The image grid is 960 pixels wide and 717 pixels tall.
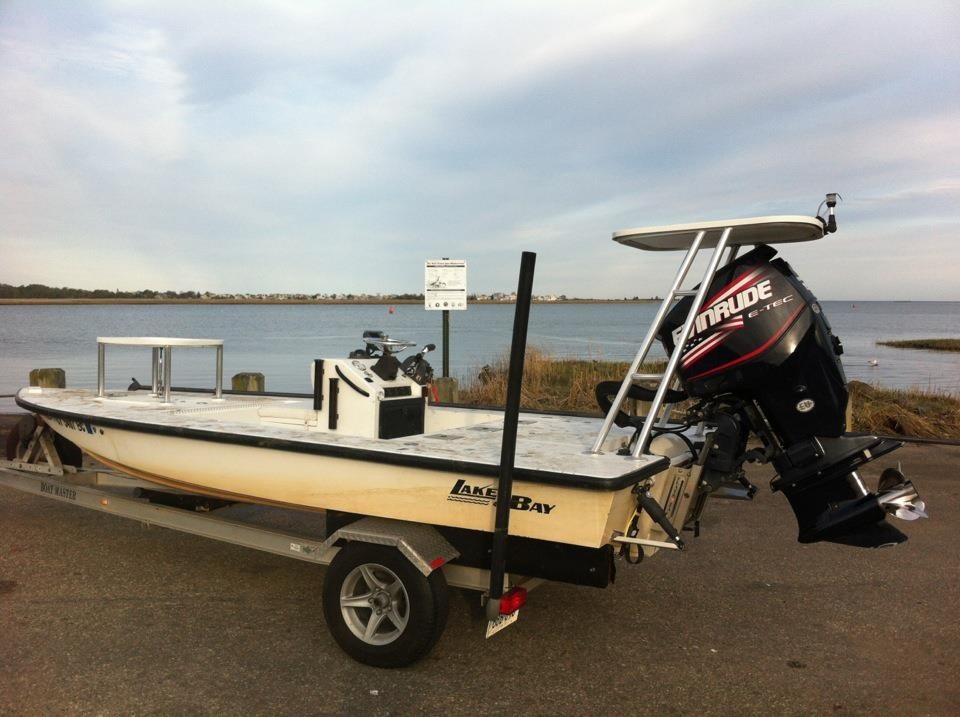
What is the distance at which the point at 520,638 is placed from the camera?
12.7 feet

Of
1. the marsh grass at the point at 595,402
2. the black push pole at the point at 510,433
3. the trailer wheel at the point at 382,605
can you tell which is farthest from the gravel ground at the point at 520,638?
the marsh grass at the point at 595,402

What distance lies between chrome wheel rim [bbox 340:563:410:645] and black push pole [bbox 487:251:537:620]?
1.60 feet

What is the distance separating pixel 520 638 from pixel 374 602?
81cm

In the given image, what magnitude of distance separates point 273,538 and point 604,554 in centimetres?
176

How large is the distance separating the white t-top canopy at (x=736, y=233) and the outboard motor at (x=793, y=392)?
138 mm

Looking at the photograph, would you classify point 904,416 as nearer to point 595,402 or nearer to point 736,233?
point 595,402

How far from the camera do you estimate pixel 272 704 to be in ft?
10.3

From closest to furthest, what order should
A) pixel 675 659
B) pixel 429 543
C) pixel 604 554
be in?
pixel 604 554 → pixel 429 543 → pixel 675 659

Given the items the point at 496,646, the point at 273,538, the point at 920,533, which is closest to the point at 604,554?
the point at 496,646

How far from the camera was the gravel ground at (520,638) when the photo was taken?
321cm

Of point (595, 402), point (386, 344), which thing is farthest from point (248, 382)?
point (386, 344)

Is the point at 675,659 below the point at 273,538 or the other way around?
below

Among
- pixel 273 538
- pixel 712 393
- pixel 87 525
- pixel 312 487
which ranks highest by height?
pixel 712 393

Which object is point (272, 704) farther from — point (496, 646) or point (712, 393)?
point (712, 393)
